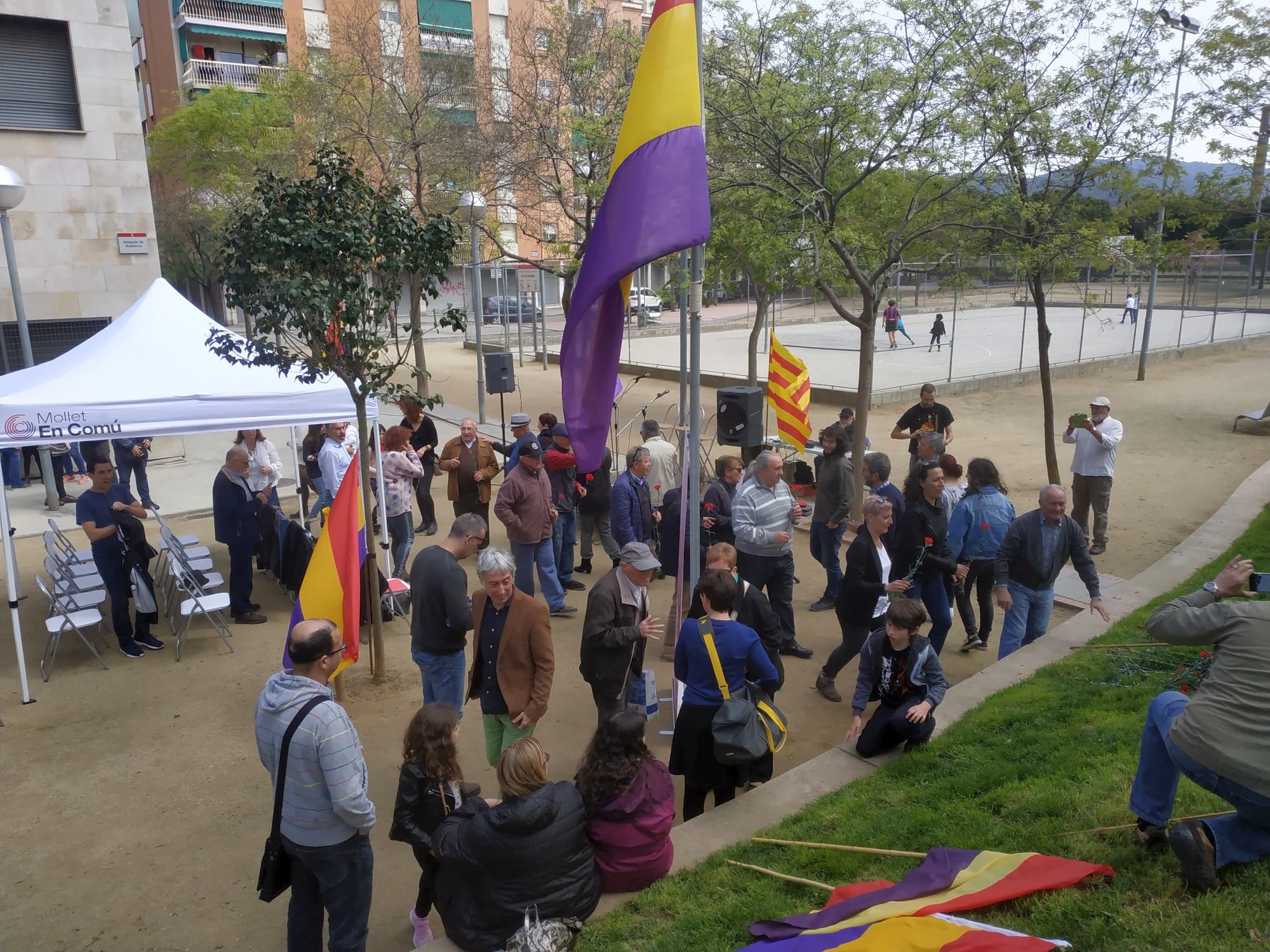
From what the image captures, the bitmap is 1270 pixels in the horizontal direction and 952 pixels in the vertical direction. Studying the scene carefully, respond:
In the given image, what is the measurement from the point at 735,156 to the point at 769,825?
8.27 m

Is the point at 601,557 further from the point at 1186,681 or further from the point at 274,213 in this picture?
the point at 1186,681

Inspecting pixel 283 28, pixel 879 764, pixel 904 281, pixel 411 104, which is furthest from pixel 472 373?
pixel 904 281

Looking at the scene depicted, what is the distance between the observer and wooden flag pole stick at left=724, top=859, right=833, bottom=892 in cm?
400

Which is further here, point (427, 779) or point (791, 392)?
point (791, 392)

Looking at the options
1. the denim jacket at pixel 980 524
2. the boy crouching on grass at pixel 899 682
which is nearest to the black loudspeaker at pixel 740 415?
the denim jacket at pixel 980 524

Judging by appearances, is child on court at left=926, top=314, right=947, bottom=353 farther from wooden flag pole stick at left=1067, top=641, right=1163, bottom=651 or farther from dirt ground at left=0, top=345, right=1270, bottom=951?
wooden flag pole stick at left=1067, top=641, right=1163, bottom=651

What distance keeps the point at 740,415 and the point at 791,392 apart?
199 cm

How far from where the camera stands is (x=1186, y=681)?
17.3 feet

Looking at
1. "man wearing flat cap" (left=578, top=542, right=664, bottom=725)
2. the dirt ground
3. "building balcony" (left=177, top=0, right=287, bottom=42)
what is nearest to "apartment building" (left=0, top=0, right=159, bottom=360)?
the dirt ground

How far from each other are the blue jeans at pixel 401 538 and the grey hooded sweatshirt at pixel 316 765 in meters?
5.71

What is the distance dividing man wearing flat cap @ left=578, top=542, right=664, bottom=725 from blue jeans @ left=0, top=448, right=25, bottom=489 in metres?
12.5

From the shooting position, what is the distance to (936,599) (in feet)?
23.3

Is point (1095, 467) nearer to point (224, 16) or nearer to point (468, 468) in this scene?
point (468, 468)

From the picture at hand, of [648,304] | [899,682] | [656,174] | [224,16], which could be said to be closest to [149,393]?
[656,174]
